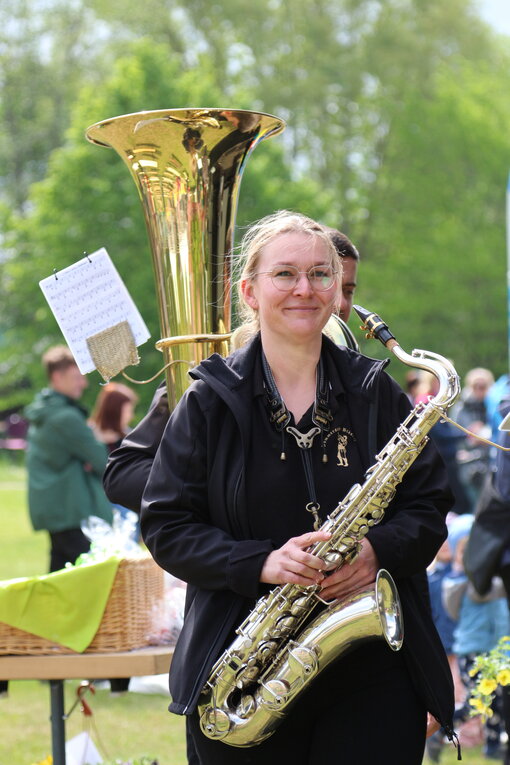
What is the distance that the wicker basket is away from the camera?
3.65 m

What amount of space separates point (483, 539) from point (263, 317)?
2.30 meters

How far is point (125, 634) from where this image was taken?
3.71m

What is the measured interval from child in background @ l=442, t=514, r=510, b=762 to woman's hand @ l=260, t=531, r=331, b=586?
10.7 ft

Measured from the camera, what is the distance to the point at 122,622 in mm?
3686

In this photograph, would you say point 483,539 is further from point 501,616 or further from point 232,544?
point 232,544

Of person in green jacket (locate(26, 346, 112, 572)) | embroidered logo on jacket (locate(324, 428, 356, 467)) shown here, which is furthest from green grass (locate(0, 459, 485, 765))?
embroidered logo on jacket (locate(324, 428, 356, 467))

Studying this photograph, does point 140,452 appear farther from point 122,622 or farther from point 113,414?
point 113,414

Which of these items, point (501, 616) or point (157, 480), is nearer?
point (157, 480)

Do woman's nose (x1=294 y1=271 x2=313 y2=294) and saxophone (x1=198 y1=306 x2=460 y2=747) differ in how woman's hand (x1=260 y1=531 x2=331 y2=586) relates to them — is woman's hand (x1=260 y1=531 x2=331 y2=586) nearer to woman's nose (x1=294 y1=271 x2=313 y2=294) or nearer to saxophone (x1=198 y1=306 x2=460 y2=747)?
saxophone (x1=198 y1=306 x2=460 y2=747)

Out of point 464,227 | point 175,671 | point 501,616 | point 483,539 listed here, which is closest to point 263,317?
point 175,671

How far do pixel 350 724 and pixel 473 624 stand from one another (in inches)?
138

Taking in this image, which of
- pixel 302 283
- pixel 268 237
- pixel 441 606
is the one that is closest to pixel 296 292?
pixel 302 283

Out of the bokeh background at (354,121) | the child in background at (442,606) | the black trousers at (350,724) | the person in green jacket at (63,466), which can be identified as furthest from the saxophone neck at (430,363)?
the bokeh background at (354,121)

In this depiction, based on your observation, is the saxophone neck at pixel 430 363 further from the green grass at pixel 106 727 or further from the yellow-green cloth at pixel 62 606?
the green grass at pixel 106 727
